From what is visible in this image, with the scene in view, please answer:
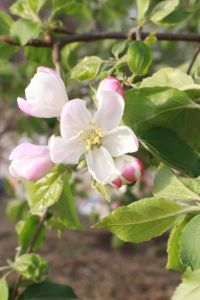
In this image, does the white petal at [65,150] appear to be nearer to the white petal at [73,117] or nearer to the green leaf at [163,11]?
the white petal at [73,117]

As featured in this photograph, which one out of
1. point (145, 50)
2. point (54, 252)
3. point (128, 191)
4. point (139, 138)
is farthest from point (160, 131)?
point (54, 252)

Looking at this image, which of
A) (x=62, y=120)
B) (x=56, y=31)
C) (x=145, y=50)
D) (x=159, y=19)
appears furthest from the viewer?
(x=56, y=31)

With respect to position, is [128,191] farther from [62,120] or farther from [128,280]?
[128,280]

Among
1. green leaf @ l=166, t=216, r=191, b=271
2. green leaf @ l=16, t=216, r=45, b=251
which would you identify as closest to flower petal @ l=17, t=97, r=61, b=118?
green leaf @ l=166, t=216, r=191, b=271

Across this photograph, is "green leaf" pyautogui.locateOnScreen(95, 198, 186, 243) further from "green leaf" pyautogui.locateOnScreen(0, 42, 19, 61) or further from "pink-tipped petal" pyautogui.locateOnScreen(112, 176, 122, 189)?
"green leaf" pyautogui.locateOnScreen(0, 42, 19, 61)

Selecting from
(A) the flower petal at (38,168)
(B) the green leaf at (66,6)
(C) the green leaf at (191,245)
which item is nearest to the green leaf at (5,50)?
(B) the green leaf at (66,6)

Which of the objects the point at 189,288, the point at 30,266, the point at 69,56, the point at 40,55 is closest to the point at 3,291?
the point at 30,266
